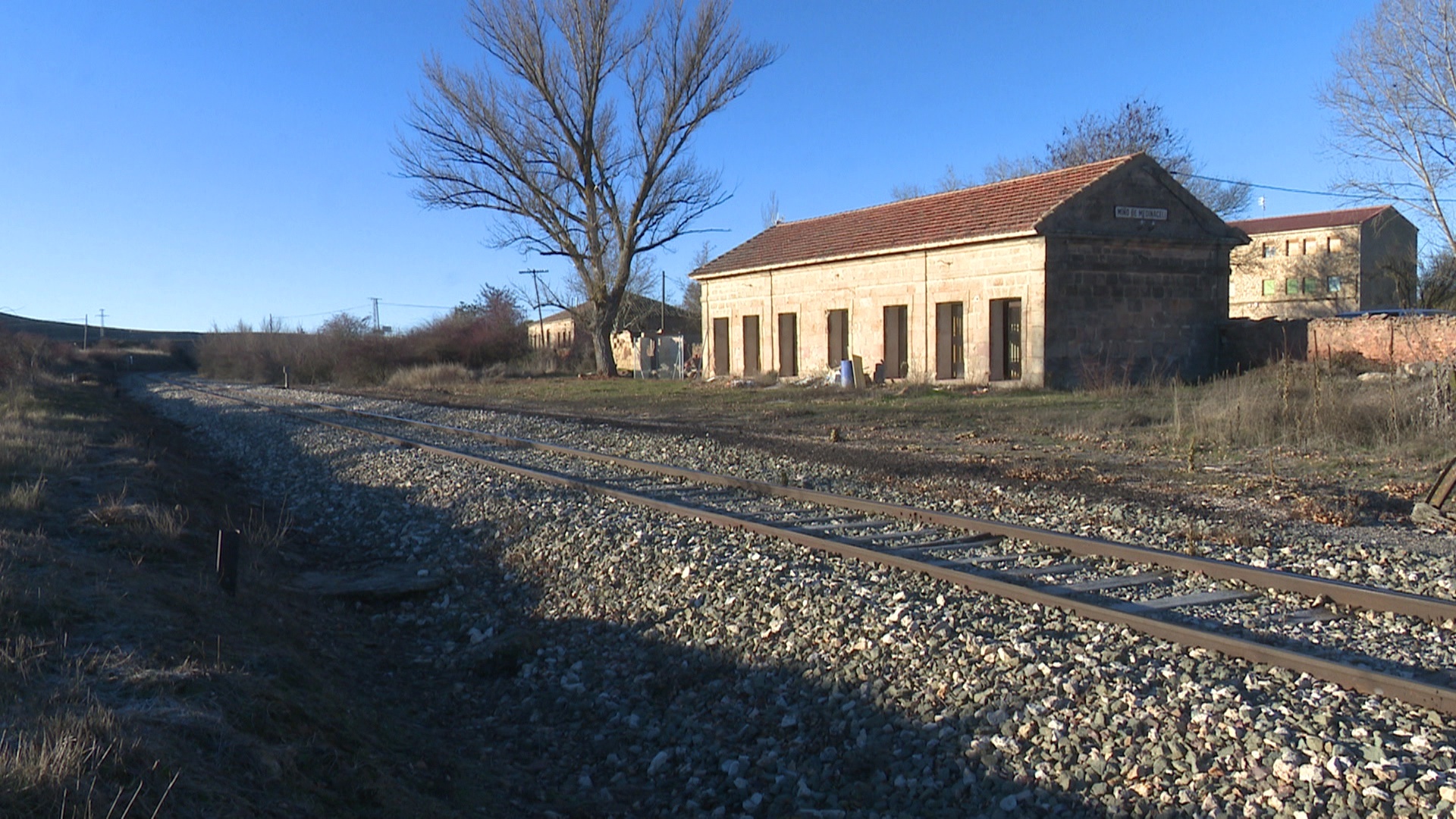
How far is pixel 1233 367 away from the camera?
26.2 m

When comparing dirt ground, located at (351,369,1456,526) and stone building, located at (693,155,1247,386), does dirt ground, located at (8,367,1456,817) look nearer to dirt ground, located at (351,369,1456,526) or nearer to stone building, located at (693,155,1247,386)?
dirt ground, located at (351,369,1456,526)

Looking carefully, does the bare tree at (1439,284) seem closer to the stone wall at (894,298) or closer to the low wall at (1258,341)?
the low wall at (1258,341)

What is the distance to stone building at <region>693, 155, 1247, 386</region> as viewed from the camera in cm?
2444

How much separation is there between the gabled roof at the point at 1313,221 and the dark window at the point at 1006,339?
3437 centimetres

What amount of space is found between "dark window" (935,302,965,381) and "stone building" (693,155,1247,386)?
43mm

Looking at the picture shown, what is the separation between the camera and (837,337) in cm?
3078

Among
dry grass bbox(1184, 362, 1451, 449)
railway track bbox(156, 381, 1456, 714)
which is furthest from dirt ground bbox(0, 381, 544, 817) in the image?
dry grass bbox(1184, 362, 1451, 449)

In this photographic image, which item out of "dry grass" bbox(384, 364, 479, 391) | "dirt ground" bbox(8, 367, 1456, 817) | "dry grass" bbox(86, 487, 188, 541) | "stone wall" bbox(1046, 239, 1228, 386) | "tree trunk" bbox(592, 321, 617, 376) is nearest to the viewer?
"dirt ground" bbox(8, 367, 1456, 817)

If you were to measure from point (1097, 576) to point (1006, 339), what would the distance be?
66.5ft

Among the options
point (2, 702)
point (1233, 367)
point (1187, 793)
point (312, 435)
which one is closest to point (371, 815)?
point (2, 702)

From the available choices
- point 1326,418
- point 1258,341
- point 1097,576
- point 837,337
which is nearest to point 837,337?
point 837,337

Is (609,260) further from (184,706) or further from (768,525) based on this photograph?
(184,706)

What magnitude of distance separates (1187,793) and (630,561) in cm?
480

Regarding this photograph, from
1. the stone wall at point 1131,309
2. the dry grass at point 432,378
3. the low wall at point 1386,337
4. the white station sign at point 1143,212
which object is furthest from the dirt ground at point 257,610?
the dry grass at point 432,378
